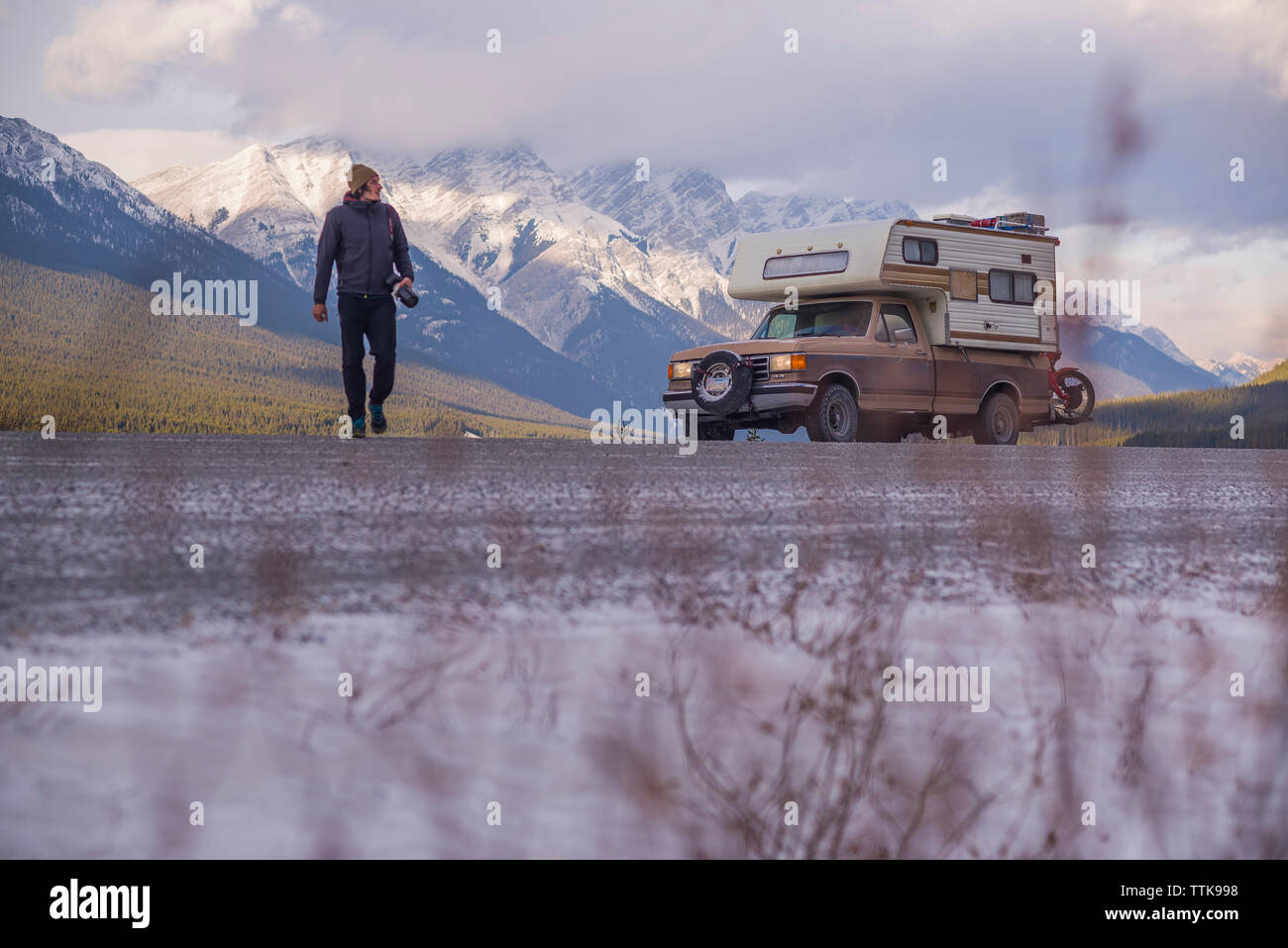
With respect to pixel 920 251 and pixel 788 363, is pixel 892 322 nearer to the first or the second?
pixel 920 251

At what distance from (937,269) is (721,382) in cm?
361

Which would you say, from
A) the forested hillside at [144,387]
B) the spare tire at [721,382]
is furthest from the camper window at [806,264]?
the forested hillside at [144,387]

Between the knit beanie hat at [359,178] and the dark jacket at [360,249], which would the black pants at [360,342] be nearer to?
the dark jacket at [360,249]

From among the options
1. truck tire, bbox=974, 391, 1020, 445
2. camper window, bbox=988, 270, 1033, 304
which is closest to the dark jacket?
truck tire, bbox=974, 391, 1020, 445

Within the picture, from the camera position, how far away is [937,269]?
1627 cm

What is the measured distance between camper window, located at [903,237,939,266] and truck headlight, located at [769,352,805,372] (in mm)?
2559

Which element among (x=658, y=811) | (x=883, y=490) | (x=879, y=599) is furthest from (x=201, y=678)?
(x=883, y=490)

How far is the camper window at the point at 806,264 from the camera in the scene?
1593 centimetres

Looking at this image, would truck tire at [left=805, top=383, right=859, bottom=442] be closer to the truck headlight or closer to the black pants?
the truck headlight

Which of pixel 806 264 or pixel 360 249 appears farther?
pixel 806 264

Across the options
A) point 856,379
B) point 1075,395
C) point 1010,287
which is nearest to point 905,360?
point 856,379

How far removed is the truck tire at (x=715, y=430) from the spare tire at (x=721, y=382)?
0.48 metres

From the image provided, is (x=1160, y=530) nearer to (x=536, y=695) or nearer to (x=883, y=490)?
(x=883, y=490)
